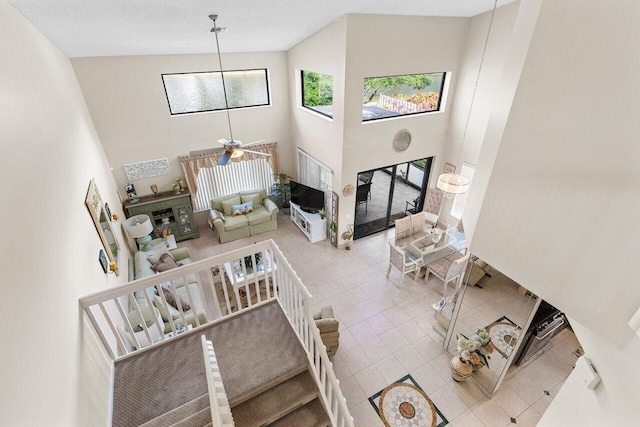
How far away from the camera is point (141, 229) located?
18.8ft

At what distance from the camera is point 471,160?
644 cm

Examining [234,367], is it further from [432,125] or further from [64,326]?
[432,125]

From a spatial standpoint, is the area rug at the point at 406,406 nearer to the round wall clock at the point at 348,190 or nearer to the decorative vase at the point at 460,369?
the decorative vase at the point at 460,369

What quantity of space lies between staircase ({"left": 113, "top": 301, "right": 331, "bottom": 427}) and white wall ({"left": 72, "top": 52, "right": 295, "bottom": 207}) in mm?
4875

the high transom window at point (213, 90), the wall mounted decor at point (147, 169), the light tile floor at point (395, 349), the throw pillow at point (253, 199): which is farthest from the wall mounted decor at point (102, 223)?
the throw pillow at point (253, 199)

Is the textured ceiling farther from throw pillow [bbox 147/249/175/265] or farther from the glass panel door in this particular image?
throw pillow [bbox 147/249/175/265]

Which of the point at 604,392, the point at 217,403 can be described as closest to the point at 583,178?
the point at 604,392

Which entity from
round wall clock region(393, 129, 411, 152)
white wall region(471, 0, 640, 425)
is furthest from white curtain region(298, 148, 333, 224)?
white wall region(471, 0, 640, 425)

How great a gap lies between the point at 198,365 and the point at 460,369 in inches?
133

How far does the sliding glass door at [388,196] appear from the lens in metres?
7.47

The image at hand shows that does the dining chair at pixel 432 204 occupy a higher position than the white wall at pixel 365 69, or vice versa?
the white wall at pixel 365 69

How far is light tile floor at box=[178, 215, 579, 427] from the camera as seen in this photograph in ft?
13.3

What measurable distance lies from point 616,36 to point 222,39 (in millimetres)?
5224

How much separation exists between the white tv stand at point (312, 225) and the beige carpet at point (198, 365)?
3.83m
